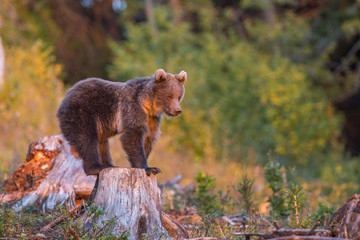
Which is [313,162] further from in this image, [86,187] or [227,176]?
[86,187]

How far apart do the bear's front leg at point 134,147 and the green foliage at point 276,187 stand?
220cm

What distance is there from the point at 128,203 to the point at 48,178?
2.05 m

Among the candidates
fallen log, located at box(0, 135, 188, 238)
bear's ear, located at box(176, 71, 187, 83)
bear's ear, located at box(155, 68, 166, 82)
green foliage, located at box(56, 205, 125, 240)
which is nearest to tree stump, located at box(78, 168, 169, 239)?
green foliage, located at box(56, 205, 125, 240)

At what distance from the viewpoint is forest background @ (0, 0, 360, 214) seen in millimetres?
12844

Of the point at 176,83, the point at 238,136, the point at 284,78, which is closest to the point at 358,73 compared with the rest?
the point at 284,78

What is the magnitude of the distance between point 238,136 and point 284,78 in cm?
258

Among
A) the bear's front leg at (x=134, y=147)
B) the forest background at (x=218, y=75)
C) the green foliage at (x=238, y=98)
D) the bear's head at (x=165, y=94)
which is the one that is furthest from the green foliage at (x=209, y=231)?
the green foliage at (x=238, y=98)

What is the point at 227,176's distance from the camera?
11062mm

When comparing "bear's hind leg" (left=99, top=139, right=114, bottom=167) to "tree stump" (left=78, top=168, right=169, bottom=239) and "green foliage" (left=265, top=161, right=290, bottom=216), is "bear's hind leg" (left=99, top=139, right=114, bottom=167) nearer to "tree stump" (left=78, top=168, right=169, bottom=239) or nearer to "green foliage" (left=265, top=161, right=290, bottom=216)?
"tree stump" (left=78, top=168, right=169, bottom=239)

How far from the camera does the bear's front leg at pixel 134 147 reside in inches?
228

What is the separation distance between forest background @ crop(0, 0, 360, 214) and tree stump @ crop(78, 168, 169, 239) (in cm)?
416

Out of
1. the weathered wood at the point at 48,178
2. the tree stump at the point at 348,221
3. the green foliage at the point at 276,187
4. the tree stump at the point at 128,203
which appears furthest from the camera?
the green foliage at the point at 276,187

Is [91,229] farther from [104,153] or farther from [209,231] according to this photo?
[104,153]

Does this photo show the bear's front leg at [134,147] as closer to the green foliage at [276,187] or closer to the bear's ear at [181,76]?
the bear's ear at [181,76]
